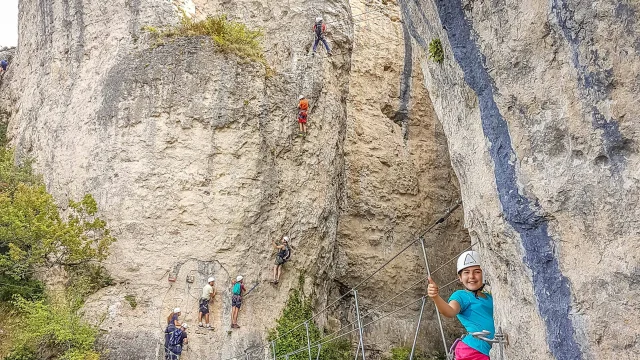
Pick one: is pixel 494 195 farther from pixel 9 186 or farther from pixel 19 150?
pixel 19 150

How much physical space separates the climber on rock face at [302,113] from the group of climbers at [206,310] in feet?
9.62

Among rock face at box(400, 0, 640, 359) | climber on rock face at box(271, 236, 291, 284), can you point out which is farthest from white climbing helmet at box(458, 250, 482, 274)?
climber on rock face at box(271, 236, 291, 284)

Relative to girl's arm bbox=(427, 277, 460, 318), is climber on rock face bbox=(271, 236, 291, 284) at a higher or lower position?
higher

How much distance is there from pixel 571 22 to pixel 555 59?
0.34 metres

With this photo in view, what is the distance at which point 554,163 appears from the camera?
4934 mm

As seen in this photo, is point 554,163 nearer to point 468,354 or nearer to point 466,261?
point 466,261

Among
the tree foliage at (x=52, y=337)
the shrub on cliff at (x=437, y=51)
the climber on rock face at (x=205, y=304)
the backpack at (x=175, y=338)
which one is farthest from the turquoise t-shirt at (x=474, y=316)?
the tree foliage at (x=52, y=337)

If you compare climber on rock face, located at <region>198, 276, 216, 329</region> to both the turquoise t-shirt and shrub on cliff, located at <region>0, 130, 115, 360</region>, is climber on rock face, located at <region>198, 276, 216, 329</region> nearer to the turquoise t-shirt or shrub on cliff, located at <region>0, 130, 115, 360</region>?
shrub on cliff, located at <region>0, 130, 115, 360</region>

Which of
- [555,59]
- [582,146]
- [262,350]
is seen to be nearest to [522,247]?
[582,146]

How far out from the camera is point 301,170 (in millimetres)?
14648

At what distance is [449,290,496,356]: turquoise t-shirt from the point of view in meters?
4.91

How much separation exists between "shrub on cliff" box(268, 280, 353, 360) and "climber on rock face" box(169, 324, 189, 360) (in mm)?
1984

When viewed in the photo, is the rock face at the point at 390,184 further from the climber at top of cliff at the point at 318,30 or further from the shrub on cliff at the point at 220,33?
the shrub on cliff at the point at 220,33

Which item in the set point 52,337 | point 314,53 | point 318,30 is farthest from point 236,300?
point 318,30
